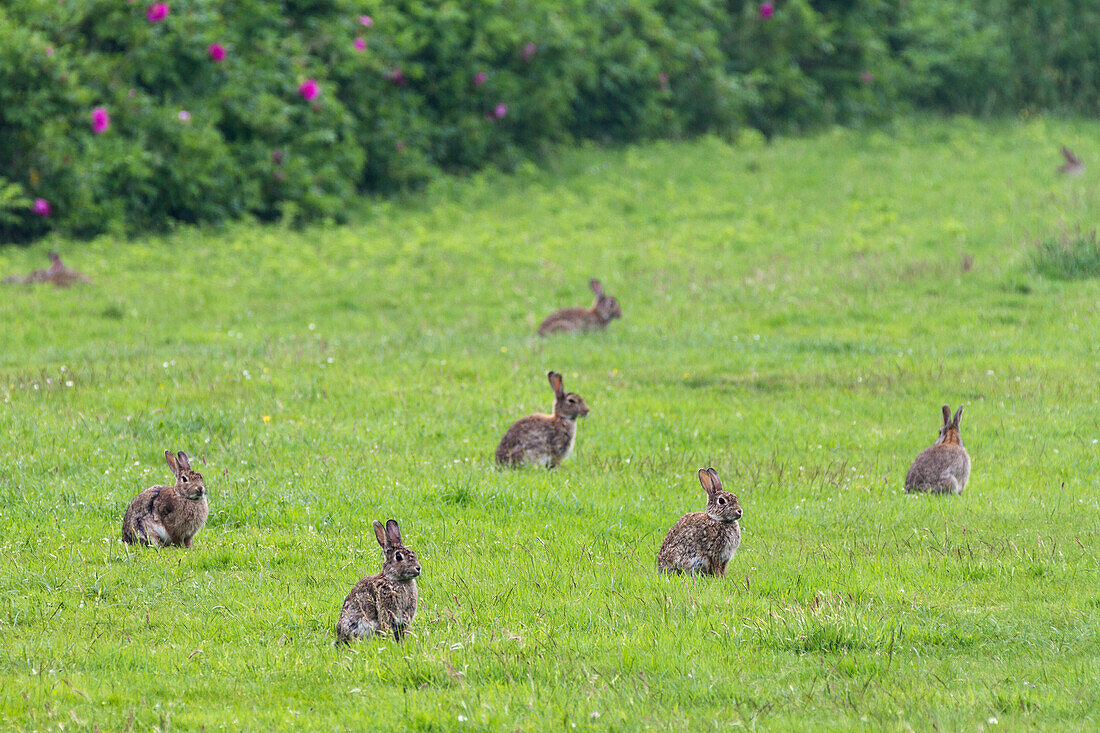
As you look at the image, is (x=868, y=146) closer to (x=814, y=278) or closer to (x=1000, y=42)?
(x=1000, y=42)

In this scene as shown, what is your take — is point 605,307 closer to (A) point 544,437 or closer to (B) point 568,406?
(B) point 568,406

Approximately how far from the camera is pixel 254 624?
756 centimetres

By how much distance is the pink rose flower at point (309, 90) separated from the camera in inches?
1054

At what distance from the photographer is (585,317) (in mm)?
17625

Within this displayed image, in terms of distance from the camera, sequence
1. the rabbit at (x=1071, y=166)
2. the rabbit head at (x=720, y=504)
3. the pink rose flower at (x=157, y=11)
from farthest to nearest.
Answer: the rabbit at (x=1071, y=166) → the pink rose flower at (x=157, y=11) → the rabbit head at (x=720, y=504)

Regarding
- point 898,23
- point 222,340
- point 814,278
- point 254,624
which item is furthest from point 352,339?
point 898,23

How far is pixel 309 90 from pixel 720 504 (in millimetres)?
20540

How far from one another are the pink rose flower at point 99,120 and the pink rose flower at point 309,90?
4341 mm

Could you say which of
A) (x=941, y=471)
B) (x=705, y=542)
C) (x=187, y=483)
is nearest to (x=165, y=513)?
(x=187, y=483)

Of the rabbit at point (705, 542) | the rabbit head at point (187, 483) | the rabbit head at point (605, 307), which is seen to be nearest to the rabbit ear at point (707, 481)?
the rabbit at point (705, 542)

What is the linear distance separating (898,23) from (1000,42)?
2997 millimetres

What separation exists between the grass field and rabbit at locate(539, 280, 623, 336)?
24 cm

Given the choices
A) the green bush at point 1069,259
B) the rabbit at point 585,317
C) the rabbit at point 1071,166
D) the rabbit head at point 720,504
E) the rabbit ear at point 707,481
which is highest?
the rabbit at point 1071,166

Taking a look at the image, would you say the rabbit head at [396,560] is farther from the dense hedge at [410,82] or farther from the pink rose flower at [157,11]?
the pink rose flower at [157,11]
